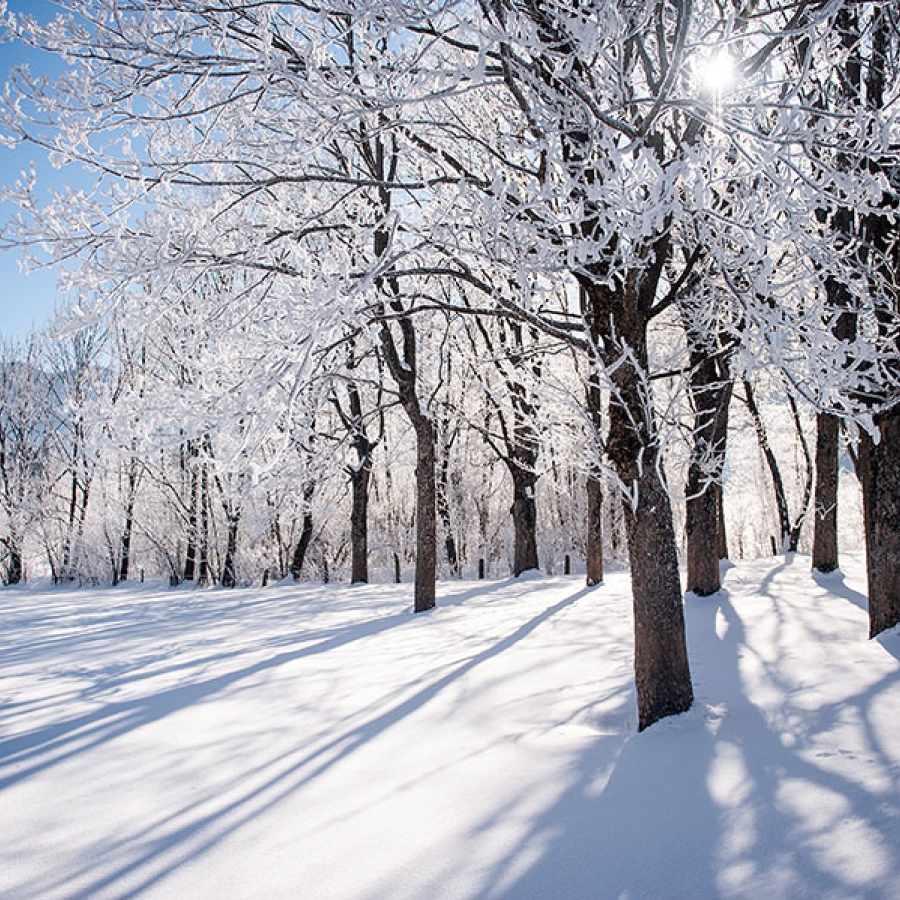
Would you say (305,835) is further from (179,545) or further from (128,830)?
(179,545)

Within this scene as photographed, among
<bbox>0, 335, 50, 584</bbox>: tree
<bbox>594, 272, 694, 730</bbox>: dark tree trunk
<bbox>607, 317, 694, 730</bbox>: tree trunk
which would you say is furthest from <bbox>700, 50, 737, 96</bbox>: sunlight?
<bbox>0, 335, 50, 584</bbox>: tree

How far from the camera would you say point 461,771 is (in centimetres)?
374

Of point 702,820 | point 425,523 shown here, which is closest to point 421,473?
point 425,523

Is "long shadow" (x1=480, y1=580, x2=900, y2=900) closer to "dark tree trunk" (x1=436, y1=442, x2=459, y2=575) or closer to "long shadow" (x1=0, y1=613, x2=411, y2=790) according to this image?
"long shadow" (x1=0, y1=613, x2=411, y2=790)

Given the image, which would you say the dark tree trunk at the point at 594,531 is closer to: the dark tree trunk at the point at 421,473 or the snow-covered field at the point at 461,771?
the dark tree trunk at the point at 421,473

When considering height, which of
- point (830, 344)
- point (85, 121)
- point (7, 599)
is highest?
point (85, 121)

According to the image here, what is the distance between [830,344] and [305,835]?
3.82 m

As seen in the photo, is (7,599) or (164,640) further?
(7,599)

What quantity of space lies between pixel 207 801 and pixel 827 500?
Answer: 10.1 metres

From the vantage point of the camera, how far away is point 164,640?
855 cm

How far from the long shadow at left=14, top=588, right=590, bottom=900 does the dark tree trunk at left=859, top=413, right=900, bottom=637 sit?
3.61 m

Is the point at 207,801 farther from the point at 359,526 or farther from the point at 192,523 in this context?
the point at 192,523

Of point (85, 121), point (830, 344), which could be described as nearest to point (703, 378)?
point (830, 344)

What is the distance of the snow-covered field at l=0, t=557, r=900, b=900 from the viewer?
2713mm
